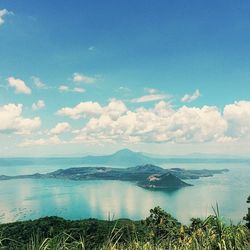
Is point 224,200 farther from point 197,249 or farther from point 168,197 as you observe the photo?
point 197,249

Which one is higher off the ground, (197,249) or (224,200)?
(197,249)

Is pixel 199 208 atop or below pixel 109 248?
below

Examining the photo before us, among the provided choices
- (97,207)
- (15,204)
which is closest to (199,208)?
(97,207)

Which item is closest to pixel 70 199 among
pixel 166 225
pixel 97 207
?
pixel 97 207

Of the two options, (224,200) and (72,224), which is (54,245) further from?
(224,200)

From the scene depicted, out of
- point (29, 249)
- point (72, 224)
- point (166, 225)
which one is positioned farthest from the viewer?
point (72, 224)

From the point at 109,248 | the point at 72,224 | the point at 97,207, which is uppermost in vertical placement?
the point at 109,248

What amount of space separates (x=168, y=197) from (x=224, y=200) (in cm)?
2279

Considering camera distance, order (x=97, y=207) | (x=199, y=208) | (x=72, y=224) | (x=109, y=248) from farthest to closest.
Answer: (x=97, y=207) → (x=199, y=208) → (x=72, y=224) → (x=109, y=248)

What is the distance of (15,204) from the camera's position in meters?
166

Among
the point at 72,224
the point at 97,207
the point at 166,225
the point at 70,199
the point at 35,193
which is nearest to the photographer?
the point at 166,225

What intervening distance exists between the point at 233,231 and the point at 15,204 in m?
168

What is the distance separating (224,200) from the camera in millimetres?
165000

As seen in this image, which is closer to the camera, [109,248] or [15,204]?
[109,248]
